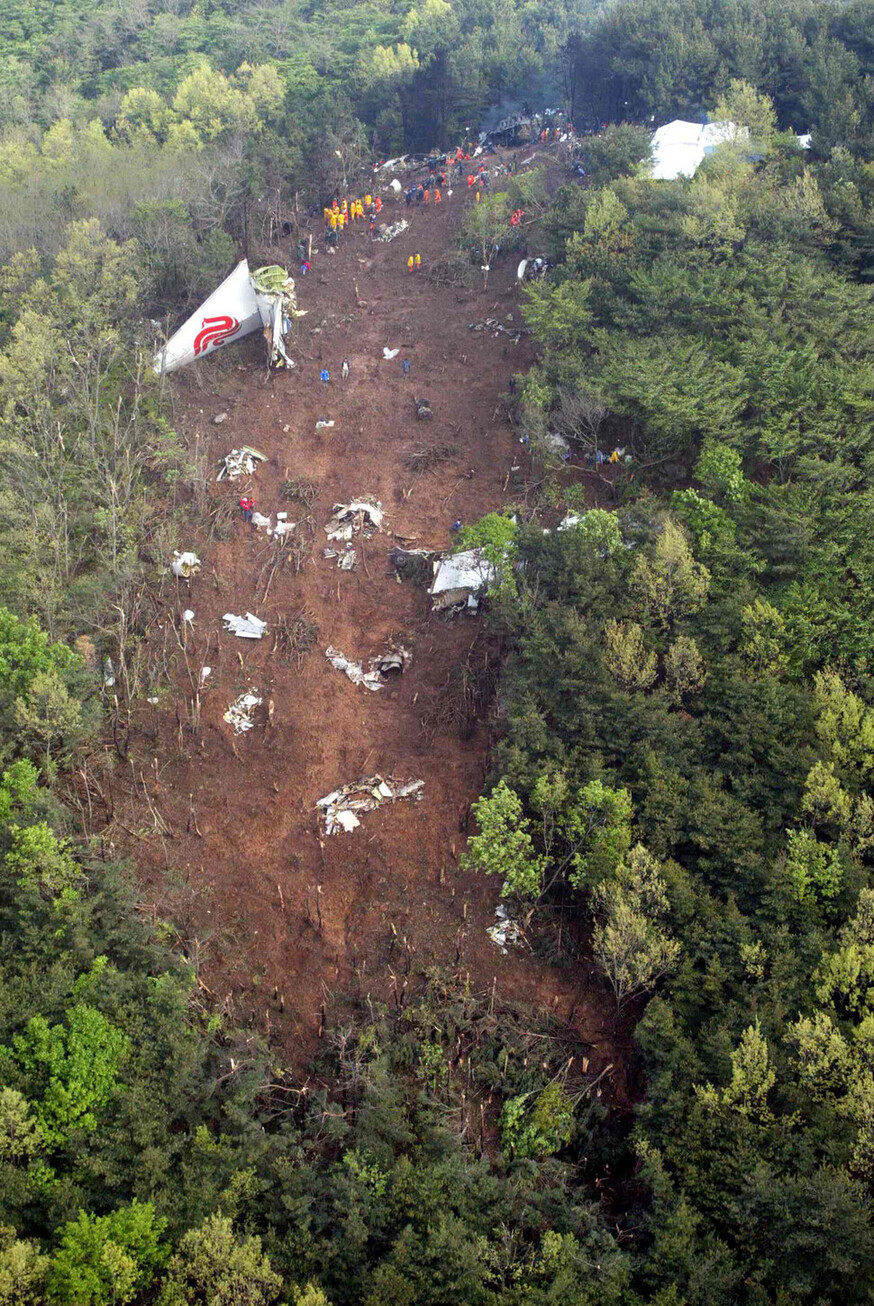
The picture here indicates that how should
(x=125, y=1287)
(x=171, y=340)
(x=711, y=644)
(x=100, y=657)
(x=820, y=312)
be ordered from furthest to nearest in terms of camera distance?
(x=171, y=340)
(x=820, y=312)
(x=100, y=657)
(x=711, y=644)
(x=125, y=1287)

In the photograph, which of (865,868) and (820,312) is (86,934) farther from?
(820,312)

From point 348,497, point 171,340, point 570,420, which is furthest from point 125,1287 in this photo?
point 171,340

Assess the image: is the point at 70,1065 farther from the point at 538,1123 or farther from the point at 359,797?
the point at 359,797

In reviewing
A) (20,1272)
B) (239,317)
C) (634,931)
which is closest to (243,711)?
(634,931)

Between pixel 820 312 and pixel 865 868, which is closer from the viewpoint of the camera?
pixel 865 868

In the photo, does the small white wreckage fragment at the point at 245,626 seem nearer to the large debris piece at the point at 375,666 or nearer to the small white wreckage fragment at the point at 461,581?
the large debris piece at the point at 375,666

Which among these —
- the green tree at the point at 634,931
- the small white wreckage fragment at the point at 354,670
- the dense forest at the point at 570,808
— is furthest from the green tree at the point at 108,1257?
the small white wreckage fragment at the point at 354,670
